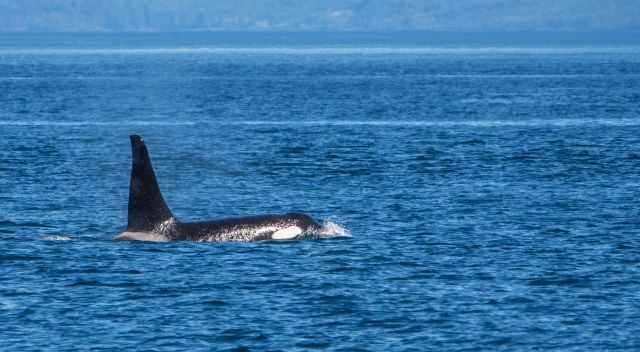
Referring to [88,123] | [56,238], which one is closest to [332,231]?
[56,238]

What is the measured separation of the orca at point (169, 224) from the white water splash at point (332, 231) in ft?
1.65

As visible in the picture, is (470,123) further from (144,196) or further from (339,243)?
(144,196)

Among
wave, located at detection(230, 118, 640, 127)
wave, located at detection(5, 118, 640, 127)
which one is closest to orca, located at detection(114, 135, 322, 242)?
wave, located at detection(5, 118, 640, 127)

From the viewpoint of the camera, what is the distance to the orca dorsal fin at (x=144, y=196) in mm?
31297

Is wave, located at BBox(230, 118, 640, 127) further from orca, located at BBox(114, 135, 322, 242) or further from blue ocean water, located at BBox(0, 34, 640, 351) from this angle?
orca, located at BBox(114, 135, 322, 242)

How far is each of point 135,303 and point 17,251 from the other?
6.08 m

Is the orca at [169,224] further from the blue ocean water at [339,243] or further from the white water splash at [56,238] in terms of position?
the white water splash at [56,238]

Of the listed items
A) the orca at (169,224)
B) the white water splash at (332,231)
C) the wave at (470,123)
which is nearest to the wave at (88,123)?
the wave at (470,123)

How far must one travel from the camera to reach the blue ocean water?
933 inches

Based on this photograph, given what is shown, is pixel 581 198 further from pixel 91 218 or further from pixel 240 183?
pixel 91 218

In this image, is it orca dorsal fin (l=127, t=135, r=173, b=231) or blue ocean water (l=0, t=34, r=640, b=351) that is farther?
orca dorsal fin (l=127, t=135, r=173, b=231)

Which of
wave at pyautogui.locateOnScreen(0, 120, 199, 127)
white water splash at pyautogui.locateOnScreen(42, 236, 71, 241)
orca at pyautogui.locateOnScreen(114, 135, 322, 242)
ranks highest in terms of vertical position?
orca at pyautogui.locateOnScreen(114, 135, 322, 242)

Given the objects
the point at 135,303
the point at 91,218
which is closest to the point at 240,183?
the point at 91,218

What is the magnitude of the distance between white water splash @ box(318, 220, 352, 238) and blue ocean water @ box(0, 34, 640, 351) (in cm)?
39
